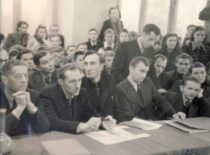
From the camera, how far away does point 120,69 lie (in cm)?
278

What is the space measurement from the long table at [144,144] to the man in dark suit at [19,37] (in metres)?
0.60

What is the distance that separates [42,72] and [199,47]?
1.44 meters

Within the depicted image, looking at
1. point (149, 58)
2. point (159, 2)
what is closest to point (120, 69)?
point (149, 58)

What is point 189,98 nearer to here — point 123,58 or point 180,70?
point 180,70

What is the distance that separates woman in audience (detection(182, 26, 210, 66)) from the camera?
10.2 feet

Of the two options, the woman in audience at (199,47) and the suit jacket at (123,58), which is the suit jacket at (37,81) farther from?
the woman in audience at (199,47)

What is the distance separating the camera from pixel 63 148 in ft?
7.32

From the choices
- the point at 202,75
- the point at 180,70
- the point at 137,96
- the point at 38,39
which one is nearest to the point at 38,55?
the point at 38,39

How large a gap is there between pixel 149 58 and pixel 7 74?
45.3 inches

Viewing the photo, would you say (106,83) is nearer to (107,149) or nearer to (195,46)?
(107,149)

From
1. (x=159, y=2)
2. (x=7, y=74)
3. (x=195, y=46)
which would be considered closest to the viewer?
(x=7, y=74)

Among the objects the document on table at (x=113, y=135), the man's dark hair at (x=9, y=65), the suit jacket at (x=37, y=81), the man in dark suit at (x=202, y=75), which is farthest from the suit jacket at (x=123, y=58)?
the man's dark hair at (x=9, y=65)

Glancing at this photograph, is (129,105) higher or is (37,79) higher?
(37,79)

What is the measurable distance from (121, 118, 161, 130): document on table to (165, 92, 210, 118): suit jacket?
0.30 meters
